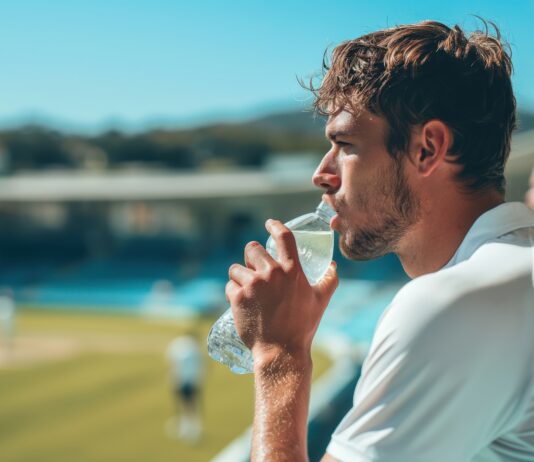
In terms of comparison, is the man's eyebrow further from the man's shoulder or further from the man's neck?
the man's shoulder

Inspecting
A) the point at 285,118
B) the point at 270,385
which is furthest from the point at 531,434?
the point at 285,118

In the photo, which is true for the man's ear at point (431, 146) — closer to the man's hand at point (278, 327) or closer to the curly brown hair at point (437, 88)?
the curly brown hair at point (437, 88)

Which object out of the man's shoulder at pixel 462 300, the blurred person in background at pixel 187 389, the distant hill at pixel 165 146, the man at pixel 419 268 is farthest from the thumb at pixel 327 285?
the distant hill at pixel 165 146

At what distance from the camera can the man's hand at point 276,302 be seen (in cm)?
133

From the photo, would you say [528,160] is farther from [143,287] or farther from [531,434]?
[531,434]

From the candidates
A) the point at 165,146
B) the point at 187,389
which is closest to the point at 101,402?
the point at 187,389

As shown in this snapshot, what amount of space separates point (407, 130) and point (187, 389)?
9.37 m

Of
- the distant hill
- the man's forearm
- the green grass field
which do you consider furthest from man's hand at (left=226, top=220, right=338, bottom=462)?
the distant hill

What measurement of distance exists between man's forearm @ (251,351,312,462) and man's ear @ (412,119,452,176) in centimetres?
43

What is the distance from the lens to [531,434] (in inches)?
44.8

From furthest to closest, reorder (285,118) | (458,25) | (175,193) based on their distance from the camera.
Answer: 1. (285,118)
2. (175,193)
3. (458,25)

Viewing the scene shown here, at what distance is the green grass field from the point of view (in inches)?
363

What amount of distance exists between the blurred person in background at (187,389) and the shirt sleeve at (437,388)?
359 inches

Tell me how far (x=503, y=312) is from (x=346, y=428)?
30 centimetres
